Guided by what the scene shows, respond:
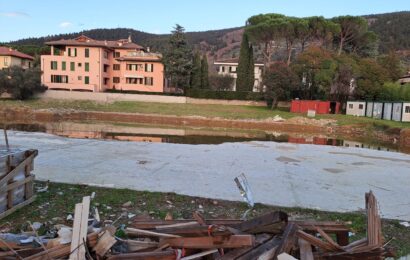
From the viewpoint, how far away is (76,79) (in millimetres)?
58625

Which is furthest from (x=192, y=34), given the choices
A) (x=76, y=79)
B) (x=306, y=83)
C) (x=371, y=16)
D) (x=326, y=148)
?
(x=326, y=148)

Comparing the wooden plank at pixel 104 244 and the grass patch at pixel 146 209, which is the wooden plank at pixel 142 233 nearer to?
the wooden plank at pixel 104 244

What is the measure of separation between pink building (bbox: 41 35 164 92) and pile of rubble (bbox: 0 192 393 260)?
56.0 m

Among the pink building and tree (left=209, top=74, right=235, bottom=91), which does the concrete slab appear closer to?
the pink building

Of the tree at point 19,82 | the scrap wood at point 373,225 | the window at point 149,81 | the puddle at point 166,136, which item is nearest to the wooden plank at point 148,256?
the scrap wood at point 373,225

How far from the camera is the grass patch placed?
6039 mm

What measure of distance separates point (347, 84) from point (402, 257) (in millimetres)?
45179

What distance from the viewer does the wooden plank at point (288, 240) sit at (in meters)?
3.82

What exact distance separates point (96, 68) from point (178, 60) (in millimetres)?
12487

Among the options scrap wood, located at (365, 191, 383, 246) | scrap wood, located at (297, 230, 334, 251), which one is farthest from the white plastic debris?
scrap wood, located at (297, 230, 334, 251)

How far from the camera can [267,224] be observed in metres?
4.15

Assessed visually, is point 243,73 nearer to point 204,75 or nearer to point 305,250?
point 204,75

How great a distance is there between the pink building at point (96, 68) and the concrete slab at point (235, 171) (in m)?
44.5

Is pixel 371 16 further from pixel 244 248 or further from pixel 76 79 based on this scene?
pixel 244 248
